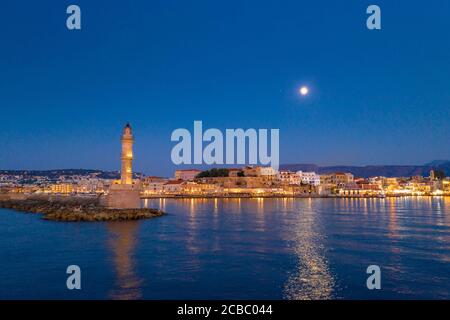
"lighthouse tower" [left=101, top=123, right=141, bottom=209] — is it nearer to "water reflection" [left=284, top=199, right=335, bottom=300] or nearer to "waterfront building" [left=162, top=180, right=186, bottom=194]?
"water reflection" [left=284, top=199, right=335, bottom=300]

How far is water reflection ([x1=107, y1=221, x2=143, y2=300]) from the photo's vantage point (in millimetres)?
10633

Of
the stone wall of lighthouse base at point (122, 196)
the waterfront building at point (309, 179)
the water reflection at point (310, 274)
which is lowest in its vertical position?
the water reflection at point (310, 274)

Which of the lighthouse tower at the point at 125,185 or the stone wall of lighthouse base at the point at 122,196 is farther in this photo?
the stone wall of lighthouse base at the point at 122,196

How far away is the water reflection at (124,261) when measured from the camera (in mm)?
10633

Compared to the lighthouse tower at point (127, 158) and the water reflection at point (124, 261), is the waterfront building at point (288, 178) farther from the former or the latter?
the water reflection at point (124, 261)

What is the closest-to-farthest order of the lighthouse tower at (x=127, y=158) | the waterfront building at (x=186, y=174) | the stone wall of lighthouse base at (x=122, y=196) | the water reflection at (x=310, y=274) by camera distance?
the water reflection at (x=310, y=274)
the lighthouse tower at (x=127, y=158)
the stone wall of lighthouse base at (x=122, y=196)
the waterfront building at (x=186, y=174)

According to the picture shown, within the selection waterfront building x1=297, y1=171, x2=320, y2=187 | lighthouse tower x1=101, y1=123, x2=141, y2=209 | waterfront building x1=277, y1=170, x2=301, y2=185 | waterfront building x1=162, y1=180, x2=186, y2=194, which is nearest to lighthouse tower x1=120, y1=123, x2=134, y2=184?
lighthouse tower x1=101, y1=123, x2=141, y2=209

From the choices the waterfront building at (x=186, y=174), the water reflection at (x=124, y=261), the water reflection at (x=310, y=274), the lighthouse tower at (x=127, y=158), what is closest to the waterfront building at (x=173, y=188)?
the waterfront building at (x=186, y=174)

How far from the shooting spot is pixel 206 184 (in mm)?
84812
